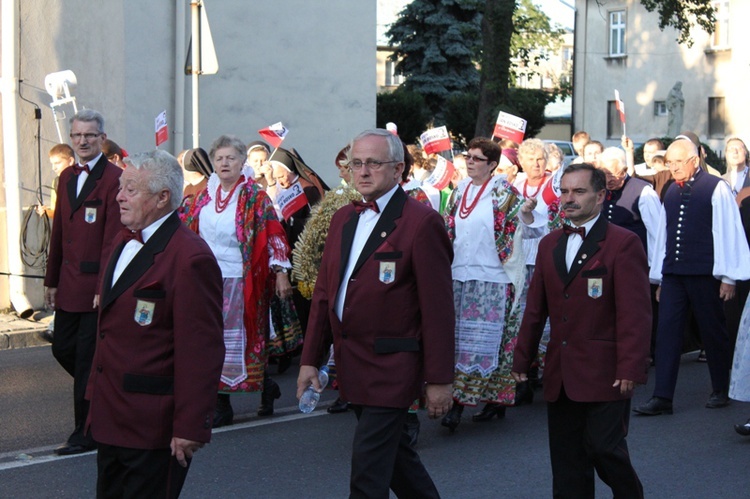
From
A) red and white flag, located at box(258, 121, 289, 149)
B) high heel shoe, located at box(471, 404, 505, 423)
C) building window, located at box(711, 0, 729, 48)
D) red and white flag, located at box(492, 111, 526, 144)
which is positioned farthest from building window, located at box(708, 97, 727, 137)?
high heel shoe, located at box(471, 404, 505, 423)

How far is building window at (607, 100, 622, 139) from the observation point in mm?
46719

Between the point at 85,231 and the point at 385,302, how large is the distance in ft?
9.62

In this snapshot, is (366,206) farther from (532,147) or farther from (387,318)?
(532,147)

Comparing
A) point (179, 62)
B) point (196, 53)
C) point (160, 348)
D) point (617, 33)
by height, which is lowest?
point (160, 348)

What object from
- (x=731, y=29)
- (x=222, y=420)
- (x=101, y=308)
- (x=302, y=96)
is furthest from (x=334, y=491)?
(x=731, y=29)

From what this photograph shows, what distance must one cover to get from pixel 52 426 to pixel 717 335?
5.01 m

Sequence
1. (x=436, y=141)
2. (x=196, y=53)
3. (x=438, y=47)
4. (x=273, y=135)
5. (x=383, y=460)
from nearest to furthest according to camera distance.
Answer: (x=383, y=460), (x=273, y=135), (x=436, y=141), (x=196, y=53), (x=438, y=47)

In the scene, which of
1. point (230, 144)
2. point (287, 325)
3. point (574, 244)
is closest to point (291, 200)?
point (287, 325)

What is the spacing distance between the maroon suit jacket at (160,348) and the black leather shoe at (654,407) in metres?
5.05

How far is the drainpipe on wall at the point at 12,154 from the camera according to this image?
12898 mm

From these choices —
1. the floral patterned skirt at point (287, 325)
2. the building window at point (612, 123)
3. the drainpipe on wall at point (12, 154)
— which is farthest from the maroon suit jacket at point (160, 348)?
the building window at point (612, 123)

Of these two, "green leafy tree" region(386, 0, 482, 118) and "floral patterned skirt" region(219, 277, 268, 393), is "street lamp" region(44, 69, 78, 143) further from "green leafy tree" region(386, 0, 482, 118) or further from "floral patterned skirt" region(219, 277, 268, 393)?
"green leafy tree" region(386, 0, 482, 118)

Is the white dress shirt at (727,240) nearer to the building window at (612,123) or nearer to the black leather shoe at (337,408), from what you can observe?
the black leather shoe at (337,408)

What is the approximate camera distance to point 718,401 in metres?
8.83
